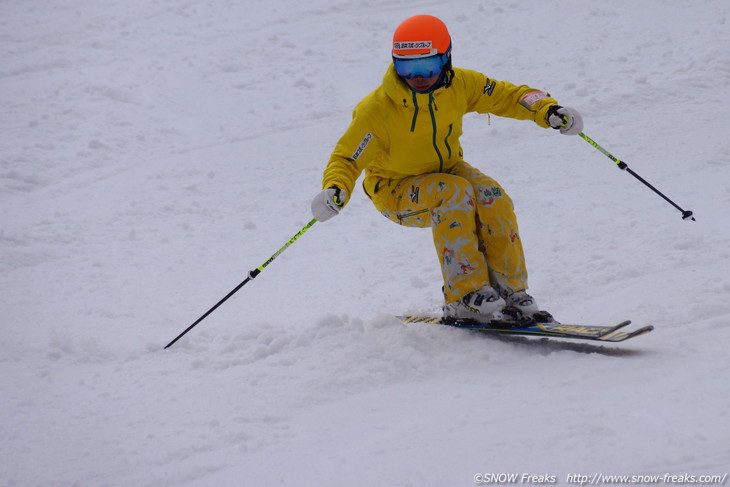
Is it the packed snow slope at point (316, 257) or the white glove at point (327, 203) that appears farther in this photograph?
the white glove at point (327, 203)

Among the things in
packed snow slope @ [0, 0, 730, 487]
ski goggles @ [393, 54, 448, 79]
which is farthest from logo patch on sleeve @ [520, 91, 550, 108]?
packed snow slope @ [0, 0, 730, 487]

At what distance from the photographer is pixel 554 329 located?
151 inches

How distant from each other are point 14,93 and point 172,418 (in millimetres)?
7869

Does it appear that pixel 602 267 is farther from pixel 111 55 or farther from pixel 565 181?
pixel 111 55

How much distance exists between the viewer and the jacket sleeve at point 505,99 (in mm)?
4270

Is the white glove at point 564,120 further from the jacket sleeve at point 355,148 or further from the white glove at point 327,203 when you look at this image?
the white glove at point 327,203

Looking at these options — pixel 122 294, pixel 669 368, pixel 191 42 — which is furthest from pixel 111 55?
pixel 669 368

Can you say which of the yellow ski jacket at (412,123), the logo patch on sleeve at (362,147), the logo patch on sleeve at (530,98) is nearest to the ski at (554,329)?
the yellow ski jacket at (412,123)

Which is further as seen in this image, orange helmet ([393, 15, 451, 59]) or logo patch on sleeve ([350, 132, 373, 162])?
logo patch on sleeve ([350, 132, 373, 162])

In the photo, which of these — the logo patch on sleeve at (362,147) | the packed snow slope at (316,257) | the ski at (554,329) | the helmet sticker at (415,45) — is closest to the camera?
the packed snow slope at (316,257)

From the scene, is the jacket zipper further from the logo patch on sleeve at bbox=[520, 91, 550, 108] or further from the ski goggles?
the logo patch on sleeve at bbox=[520, 91, 550, 108]

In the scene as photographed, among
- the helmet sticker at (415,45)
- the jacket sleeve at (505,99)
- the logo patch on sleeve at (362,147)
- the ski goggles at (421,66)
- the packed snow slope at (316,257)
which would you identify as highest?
the helmet sticker at (415,45)

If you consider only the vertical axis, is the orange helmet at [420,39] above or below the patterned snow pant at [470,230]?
above

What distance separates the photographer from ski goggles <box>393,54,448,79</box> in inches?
153
